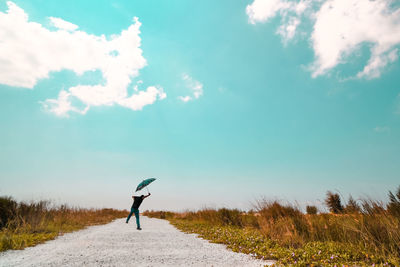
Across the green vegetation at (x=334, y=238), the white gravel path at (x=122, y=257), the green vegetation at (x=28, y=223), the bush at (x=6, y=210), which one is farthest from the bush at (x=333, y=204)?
the bush at (x=6, y=210)

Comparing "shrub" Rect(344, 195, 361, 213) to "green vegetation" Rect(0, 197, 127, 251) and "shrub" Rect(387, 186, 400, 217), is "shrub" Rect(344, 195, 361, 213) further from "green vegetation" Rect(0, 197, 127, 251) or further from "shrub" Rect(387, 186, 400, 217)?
"green vegetation" Rect(0, 197, 127, 251)

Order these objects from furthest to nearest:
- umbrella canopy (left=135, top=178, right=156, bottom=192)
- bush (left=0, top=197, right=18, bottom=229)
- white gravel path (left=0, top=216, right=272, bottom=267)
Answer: umbrella canopy (left=135, top=178, right=156, bottom=192) → bush (left=0, top=197, right=18, bottom=229) → white gravel path (left=0, top=216, right=272, bottom=267)

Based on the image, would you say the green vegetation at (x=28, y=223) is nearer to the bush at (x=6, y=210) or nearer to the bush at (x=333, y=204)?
the bush at (x=6, y=210)

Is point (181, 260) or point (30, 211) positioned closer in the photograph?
point (181, 260)

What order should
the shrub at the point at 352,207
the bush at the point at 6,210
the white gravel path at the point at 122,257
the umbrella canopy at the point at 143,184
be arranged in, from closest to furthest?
the white gravel path at the point at 122,257, the shrub at the point at 352,207, the bush at the point at 6,210, the umbrella canopy at the point at 143,184

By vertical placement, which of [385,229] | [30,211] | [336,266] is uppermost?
Result: [30,211]

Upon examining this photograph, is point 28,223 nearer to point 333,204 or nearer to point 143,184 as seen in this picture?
point 143,184

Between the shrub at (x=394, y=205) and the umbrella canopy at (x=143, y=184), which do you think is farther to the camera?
the umbrella canopy at (x=143, y=184)

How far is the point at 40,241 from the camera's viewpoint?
8172mm

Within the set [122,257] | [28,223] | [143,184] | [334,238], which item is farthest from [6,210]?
[334,238]

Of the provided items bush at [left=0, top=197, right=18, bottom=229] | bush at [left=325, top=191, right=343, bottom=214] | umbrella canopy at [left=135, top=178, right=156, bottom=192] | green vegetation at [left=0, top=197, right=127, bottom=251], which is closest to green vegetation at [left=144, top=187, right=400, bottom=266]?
bush at [left=325, top=191, right=343, bottom=214]

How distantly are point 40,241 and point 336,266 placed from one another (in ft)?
30.5

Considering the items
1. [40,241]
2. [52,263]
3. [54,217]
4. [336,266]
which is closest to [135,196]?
[54,217]

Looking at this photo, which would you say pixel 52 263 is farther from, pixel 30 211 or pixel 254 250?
→ pixel 30 211
